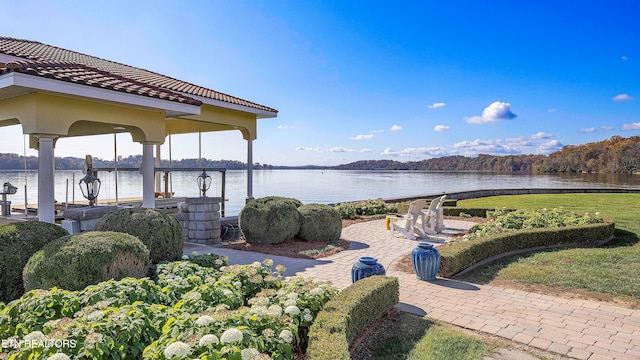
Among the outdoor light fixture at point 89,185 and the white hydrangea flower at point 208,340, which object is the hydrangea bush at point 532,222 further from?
the outdoor light fixture at point 89,185

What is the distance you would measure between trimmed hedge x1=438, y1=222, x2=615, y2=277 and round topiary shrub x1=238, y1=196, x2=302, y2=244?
3.40m

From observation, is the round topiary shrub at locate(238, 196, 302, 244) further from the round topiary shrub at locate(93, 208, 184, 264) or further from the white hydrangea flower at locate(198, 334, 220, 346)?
the white hydrangea flower at locate(198, 334, 220, 346)

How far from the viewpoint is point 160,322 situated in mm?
2709

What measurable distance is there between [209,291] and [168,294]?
48cm

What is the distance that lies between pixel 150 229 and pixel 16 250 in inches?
59.2

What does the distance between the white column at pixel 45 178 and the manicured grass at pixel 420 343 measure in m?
5.73

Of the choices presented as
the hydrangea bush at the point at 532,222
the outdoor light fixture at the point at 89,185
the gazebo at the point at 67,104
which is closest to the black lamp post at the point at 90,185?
the outdoor light fixture at the point at 89,185

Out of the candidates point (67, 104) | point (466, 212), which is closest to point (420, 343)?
point (67, 104)

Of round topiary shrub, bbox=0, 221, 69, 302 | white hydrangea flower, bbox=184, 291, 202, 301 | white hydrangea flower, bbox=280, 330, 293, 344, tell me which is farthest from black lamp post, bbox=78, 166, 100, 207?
white hydrangea flower, bbox=280, 330, 293, 344

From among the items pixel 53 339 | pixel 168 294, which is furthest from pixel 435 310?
pixel 53 339

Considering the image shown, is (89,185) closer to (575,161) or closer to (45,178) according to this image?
(45,178)

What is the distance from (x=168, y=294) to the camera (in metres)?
3.56

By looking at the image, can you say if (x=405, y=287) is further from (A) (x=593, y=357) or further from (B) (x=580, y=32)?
(B) (x=580, y=32)

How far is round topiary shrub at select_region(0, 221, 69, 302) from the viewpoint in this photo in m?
4.17
